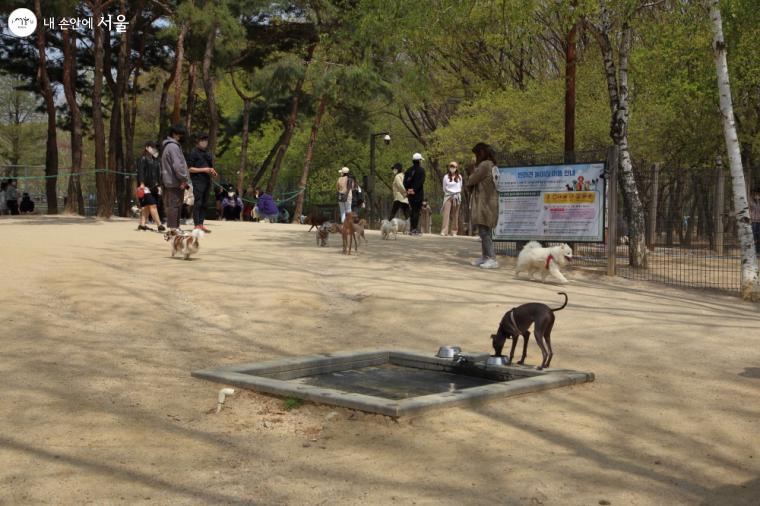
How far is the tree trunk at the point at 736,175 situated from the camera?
1384 cm

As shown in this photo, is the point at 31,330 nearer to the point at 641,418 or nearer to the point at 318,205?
the point at 641,418

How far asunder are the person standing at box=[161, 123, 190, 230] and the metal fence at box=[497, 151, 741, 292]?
18.5ft

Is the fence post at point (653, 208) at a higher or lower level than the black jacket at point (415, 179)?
lower

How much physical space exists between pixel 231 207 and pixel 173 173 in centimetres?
1803

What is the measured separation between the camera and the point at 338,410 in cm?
651

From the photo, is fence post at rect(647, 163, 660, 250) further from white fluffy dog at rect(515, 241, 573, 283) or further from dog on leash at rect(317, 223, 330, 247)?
dog on leash at rect(317, 223, 330, 247)

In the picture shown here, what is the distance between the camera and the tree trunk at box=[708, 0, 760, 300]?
1384cm

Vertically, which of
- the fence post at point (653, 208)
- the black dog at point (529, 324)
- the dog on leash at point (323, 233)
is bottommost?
the black dog at point (529, 324)

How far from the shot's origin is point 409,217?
2417cm

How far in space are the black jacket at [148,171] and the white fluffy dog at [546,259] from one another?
873 centimetres

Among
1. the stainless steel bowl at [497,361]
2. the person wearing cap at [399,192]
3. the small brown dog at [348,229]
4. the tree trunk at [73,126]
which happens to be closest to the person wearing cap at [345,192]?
the person wearing cap at [399,192]

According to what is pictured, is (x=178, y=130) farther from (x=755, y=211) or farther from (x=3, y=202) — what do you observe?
(x=3, y=202)

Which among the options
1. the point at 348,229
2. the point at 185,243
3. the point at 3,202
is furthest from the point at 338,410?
the point at 3,202

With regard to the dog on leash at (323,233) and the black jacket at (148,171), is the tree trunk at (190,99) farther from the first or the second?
the dog on leash at (323,233)
